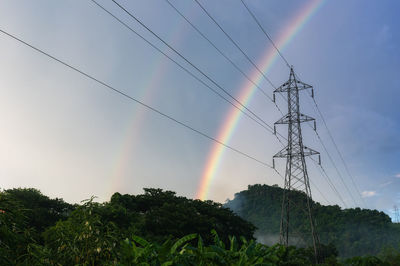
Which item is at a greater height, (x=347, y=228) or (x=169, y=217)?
(x=347, y=228)

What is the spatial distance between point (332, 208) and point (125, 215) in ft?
357

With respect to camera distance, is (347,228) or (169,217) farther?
(347,228)

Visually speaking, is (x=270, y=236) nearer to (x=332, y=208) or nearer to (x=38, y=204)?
(x=332, y=208)

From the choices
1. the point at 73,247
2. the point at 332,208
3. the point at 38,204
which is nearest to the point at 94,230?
the point at 73,247

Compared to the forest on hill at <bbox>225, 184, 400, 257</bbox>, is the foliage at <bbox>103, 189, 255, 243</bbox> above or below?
below

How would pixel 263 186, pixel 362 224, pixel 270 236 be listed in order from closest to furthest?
pixel 362 224 < pixel 270 236 < pixel 263 186

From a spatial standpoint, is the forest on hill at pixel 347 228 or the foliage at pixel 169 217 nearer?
the foliage at pixel 169 217

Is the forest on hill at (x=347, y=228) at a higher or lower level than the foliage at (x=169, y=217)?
higher

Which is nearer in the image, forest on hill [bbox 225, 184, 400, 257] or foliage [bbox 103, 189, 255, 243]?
foliage [bbox 103, 189, 255, 243]

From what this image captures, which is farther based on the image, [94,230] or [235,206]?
[235,206]

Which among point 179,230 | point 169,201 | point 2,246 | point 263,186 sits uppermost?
point 263,186

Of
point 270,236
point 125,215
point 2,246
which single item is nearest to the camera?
point 2,246

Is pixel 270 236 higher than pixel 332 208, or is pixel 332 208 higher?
pixel 332 208

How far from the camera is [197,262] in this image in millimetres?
11180
